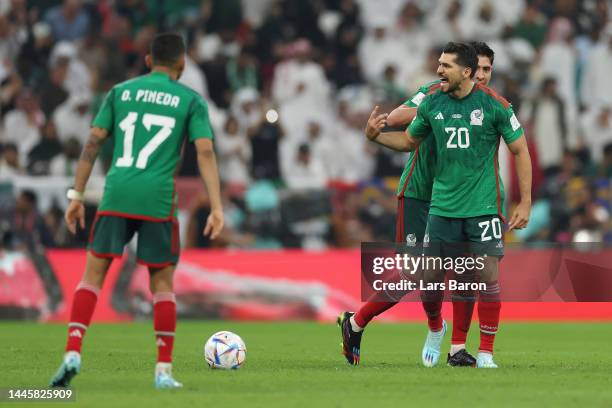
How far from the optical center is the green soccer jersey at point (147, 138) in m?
8.73

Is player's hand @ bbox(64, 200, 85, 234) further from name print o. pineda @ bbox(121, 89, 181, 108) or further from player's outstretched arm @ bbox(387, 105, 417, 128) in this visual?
player's outstretched arm @ bbox(387, 105, 417, 128)

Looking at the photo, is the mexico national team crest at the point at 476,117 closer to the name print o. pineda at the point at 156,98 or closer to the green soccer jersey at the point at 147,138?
the green soccer jersey at the point at 147,138

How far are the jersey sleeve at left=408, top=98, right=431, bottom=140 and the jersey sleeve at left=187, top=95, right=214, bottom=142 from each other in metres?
2.31

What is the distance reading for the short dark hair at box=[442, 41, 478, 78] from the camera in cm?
1038

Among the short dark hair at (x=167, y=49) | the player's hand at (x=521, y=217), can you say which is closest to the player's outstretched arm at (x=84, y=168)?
the short dark hair at (x=167, y=49)

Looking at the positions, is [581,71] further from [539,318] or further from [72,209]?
[72,209]

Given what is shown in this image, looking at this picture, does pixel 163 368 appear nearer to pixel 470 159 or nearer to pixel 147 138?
pixel 147 138

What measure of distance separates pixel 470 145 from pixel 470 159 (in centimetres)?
11

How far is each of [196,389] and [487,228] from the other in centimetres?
294

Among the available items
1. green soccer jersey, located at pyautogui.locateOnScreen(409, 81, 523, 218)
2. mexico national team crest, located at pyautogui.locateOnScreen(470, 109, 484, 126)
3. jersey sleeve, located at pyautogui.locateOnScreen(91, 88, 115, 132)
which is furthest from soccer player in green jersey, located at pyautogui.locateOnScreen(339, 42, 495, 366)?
jersey sleeve, located at pyautogui.locateOnScreen(91, 88, 115, 132)

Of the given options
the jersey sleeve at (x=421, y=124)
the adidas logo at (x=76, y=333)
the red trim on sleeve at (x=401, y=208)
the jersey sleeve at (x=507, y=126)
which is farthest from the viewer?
the red trim on sleeve at (x=401, y=208)

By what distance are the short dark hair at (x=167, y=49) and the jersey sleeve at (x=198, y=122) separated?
12.2 inches

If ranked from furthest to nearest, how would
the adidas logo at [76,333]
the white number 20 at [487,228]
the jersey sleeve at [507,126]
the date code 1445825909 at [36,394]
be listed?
the white number 20 at [487,228], the jersey sleeve at [507,126], the adidas logo at [76,333], the date code 1445825909 at [36,394]

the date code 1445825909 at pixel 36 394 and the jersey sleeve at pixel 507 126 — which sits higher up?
the jersey sleeve at pixel 507 126
